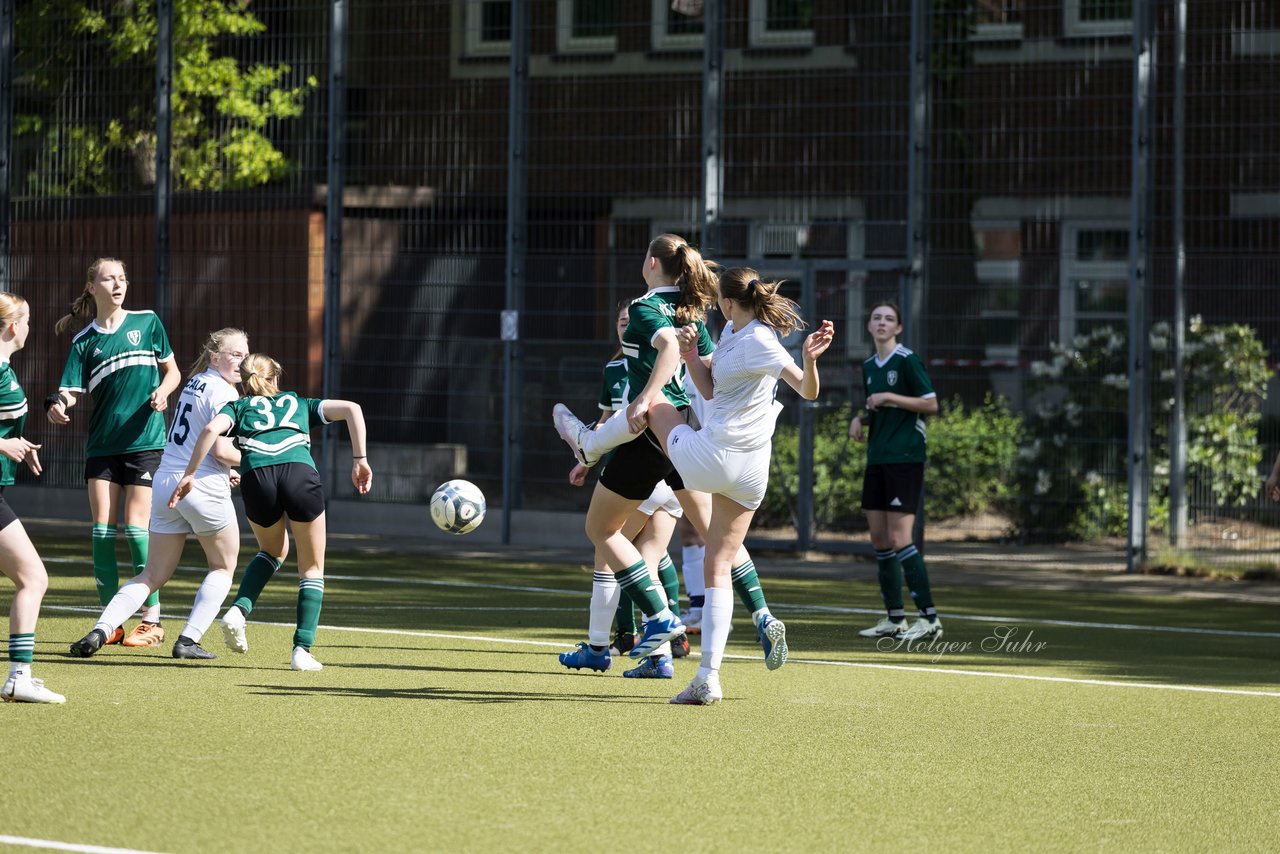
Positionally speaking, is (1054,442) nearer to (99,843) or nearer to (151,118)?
(151,118)

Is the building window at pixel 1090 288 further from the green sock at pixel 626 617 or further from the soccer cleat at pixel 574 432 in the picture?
the soccer cleat at pixel 574 432

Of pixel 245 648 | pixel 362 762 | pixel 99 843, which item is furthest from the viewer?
pixel 245 648

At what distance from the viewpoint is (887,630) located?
10.6 m

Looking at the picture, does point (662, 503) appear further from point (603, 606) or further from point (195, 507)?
point (195, 507)

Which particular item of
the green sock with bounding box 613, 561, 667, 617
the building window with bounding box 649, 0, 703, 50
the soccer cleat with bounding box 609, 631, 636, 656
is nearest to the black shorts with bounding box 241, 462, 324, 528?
the green sock with bounding box 613, 561, 667, 617

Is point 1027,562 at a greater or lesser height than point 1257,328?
lesser

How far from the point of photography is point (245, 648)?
8.74 metres

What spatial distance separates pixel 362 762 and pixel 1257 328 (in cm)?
1117

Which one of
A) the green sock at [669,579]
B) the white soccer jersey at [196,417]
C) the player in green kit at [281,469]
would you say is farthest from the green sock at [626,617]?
the white soccer jersey at [196,417]

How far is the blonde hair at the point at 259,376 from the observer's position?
28.1 ft

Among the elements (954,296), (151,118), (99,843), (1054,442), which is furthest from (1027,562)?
(99,843)

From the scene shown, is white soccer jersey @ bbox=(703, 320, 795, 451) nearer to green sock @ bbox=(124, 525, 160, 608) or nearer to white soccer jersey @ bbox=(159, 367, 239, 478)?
white soccer jersey @ bbox=(159, 367, 239, 478)

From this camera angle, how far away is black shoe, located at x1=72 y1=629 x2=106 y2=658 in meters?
8.66

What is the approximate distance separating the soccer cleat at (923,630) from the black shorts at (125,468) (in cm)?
442
